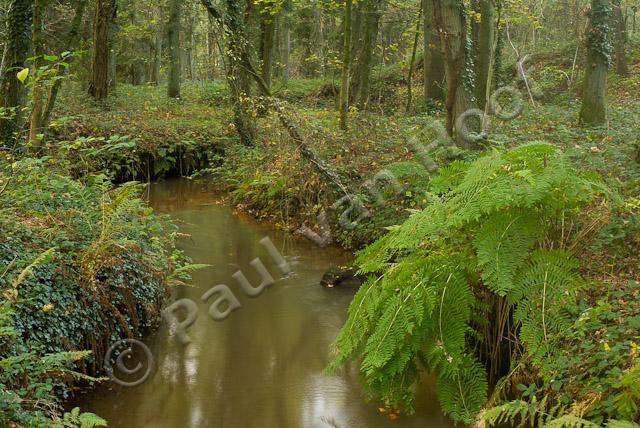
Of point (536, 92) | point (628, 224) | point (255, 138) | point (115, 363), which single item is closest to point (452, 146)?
point (628, 224)

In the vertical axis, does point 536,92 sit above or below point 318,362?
above

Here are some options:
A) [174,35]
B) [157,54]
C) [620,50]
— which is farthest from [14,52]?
[157,54]

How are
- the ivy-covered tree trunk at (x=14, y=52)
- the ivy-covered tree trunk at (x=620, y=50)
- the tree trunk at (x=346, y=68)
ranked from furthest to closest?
the ivy-covered tree trunk at (x=620, y=50), the tree trunk at (x=346, y=68), the ivy-covered tree trunk at (x=14, y=52)

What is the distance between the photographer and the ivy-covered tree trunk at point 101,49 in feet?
58.4

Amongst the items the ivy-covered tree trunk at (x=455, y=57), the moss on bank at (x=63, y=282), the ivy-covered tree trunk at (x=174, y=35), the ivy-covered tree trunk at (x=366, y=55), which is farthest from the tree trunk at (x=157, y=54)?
the moss on bank at (x=63, y=282)

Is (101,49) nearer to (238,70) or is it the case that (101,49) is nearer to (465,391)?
(238,70)

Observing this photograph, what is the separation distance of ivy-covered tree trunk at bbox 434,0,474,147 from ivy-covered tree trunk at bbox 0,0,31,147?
21.6 ft

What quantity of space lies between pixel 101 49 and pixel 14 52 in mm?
9301

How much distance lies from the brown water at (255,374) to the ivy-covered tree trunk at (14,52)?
389cm

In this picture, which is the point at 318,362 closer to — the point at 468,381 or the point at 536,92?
the point at 468,381

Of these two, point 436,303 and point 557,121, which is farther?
point 557,121

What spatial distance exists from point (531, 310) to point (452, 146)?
5.91 m

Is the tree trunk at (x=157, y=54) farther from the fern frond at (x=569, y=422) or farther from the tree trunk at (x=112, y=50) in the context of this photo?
the fern frond at (x=569, y=422)

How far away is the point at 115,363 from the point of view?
20.4 ft
